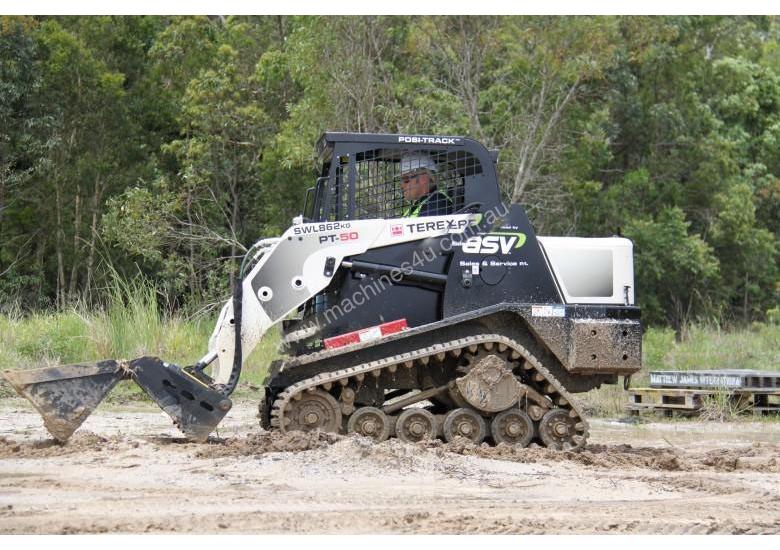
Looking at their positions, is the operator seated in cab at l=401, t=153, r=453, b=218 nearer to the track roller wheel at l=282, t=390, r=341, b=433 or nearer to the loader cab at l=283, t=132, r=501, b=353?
the loader cab at l=283, t=132, r=501, b=353

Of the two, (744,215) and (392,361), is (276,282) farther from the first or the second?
(744,215)

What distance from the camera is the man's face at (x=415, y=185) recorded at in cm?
1052

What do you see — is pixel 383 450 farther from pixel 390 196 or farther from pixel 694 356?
pixel 694 356

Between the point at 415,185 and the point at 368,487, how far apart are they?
3.20 m

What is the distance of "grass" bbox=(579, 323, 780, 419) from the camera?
14953 mm

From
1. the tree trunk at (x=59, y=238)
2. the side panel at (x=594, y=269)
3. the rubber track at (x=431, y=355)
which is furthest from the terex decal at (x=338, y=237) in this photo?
the tree trunk at (x=59, y=238)

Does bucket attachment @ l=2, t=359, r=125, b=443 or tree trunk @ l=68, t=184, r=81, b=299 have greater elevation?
tree trunk @ l=68, t=184, r=81, b=299

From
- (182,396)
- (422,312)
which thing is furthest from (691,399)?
(182,396)

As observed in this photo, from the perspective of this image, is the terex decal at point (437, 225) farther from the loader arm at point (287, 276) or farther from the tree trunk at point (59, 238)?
the tree trunk at point (59, 238)

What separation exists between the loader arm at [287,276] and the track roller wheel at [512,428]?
1.73 meters

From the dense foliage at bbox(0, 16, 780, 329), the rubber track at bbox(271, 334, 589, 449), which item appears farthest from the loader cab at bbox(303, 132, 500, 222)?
the dense foliage at bbox(0, 16, 780, 329)

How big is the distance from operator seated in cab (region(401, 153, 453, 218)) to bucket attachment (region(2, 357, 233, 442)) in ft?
7.75

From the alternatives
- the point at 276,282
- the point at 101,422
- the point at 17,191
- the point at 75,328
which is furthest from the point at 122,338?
the point at 17,191
